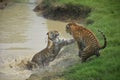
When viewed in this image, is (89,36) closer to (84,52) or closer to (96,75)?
(84,52)

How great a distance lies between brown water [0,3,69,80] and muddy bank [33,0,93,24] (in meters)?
0.50

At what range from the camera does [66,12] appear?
57.4ft

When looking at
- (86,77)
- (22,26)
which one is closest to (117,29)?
(86,77)

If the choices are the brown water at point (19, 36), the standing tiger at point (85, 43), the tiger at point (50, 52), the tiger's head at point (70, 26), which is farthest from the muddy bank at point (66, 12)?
the standing tiger at point (85, 43)

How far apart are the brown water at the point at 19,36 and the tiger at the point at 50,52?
43 cm

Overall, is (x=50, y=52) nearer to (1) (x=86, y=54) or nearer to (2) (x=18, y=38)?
(1) (x=86, y=54)

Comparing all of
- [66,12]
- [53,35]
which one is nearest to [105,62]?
[53,35]

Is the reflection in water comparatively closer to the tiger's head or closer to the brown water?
the brown water

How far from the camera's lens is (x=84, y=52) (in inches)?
346

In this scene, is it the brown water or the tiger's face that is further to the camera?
the tiger's face

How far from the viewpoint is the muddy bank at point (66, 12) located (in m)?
16.5

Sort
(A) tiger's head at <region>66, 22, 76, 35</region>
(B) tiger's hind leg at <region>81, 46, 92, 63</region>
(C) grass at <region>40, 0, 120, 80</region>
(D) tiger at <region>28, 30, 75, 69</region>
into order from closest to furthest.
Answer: (C) grass at <region>40, 0, 120, 80</region> → (B) tiger's hind leg at <region>81, 46, 92, 63</region> → (A) tiger's head at <region>66, 22, 76, 35</region> → (D) tiger at <region>28, 30, 75, 69</region>

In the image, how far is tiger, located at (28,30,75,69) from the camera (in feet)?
31.4

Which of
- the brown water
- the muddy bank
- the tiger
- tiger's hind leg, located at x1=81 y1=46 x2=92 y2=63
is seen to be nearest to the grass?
tiger's hind leg, located at x1=81 y1=46 x2=92 y2=63
